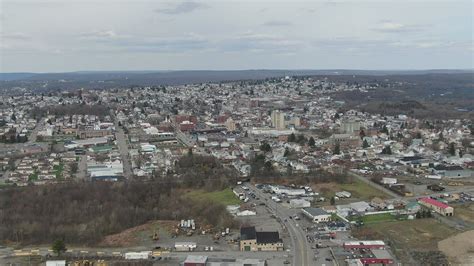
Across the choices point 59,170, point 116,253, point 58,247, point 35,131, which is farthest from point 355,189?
point 35,131

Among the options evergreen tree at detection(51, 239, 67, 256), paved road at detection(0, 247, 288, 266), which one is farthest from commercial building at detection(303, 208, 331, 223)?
evergreen tree at detection(51, 239, 67, 256)

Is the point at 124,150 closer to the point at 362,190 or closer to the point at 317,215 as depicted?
the point at 362,190

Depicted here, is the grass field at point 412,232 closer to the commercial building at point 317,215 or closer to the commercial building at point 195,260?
the commercial building at point 317,215

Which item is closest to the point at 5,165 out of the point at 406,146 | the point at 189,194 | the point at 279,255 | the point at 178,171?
the point at 178,171

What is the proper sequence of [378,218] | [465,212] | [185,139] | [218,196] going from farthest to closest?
[185,139] → [218,196] → [465,212] → [378,218]

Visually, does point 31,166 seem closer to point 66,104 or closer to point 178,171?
point 178,171

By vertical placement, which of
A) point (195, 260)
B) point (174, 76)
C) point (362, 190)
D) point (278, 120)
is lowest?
point (174, 76)
